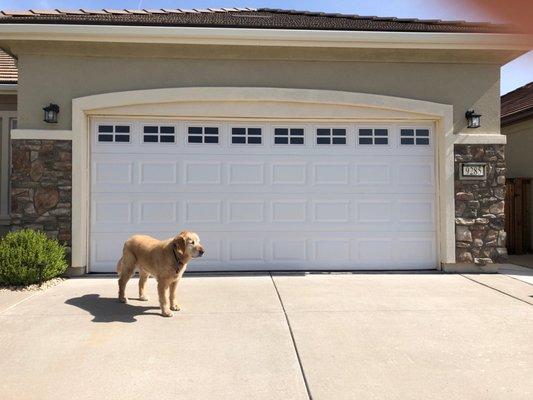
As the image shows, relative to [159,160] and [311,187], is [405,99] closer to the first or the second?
[311,187]

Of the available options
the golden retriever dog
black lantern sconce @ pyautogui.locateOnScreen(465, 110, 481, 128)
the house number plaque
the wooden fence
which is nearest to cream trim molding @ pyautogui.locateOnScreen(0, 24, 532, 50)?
black lantern sconce @ pyautogui.locateOnScreen(465, 110, 481, 128)

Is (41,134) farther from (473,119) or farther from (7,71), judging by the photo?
(473,119)

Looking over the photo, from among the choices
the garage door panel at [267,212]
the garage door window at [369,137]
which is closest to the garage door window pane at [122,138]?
the garage door panel at [267,212]

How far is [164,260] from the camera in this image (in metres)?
5.23

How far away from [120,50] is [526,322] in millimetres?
7163

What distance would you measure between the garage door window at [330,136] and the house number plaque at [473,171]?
2129mm

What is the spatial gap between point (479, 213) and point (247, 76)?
475cm

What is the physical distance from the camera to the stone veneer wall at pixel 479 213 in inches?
313

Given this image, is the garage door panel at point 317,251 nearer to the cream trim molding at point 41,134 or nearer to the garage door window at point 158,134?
the garage door window at point 158,134

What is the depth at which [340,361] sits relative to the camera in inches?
157

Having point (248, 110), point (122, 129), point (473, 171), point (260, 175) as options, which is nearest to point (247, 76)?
point (248, 110)

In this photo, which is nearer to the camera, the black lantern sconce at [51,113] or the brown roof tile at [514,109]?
the black lantern sconce at [51,113]

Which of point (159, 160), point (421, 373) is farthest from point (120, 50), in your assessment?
point (421, 373)

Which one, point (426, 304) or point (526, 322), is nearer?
point (526, 322)
